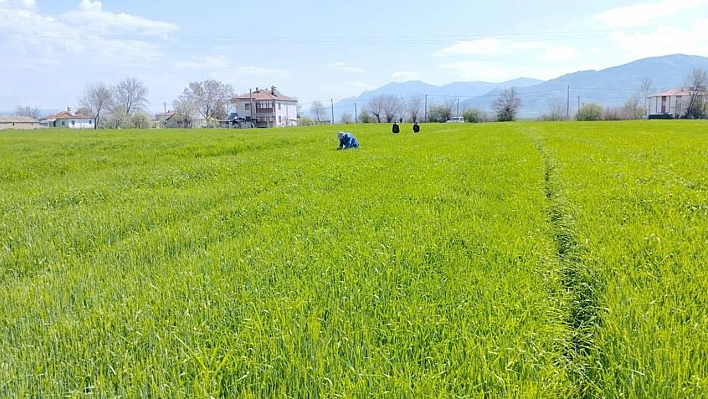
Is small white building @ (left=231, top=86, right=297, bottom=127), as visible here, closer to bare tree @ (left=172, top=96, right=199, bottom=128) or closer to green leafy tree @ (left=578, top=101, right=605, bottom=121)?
bare tree @ (left=172, top=96, right=199, bottom=128)

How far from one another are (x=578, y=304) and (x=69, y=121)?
479ft

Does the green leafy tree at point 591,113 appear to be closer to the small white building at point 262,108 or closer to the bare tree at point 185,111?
the small white building at point 262,108

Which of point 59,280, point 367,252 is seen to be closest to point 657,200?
point 367,252

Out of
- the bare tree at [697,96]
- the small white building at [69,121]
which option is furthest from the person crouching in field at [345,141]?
the small white building at [69,121]

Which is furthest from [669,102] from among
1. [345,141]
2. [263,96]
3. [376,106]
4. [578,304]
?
[578,304]

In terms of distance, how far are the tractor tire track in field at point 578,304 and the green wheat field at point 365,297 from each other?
2 centimetres

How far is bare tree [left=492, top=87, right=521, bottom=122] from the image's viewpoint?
274 ft

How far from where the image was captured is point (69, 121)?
119m

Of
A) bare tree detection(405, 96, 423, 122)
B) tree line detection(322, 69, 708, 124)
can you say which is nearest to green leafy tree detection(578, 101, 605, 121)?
tree line detection(322, 69, 708, 124)

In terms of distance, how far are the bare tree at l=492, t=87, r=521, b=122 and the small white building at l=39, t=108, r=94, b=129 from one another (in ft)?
361

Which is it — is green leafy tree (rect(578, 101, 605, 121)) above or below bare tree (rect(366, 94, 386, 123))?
below

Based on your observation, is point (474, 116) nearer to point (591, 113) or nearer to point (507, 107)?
point (507, 107)

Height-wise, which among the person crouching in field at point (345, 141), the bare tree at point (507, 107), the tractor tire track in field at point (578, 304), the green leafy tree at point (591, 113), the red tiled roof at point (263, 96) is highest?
the red tiled roof at point (263, 96)

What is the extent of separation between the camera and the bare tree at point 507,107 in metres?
83.5
